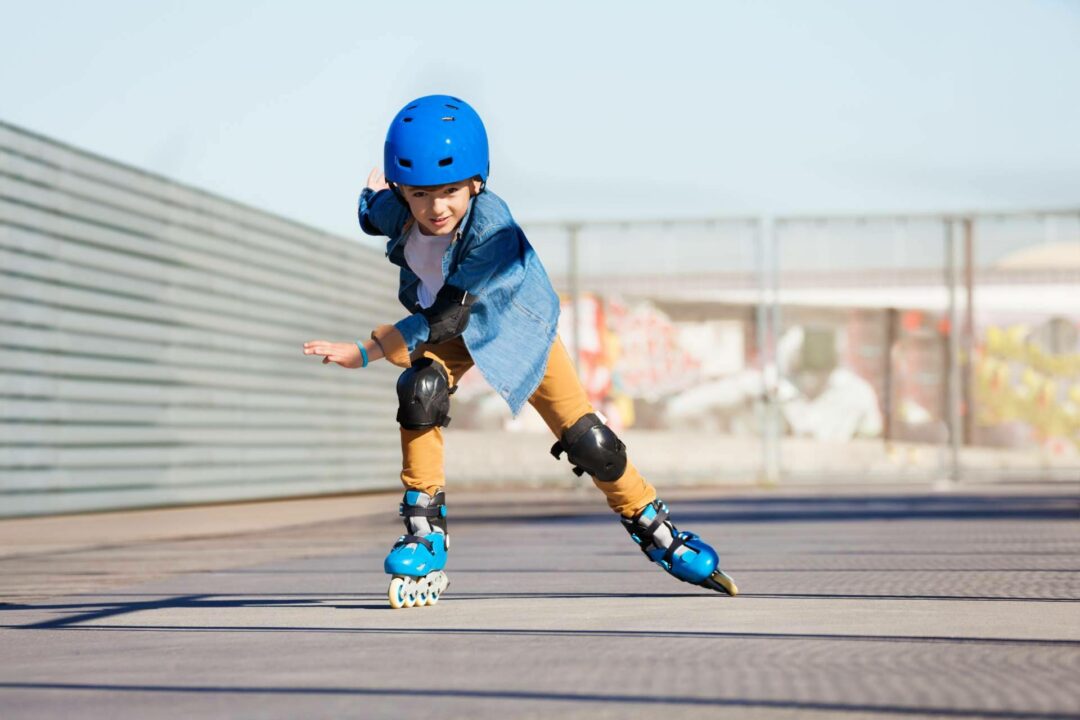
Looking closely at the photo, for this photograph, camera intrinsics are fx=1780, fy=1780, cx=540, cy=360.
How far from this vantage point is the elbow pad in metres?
5.28

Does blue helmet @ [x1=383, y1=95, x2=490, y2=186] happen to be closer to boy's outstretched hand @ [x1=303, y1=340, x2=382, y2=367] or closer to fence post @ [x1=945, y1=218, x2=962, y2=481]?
boy's outstretched hand @ [x1=303, y1=340, x2=382, y2=367]

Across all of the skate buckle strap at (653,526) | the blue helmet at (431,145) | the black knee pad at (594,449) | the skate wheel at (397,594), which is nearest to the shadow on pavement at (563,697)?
the skate wheel at (397,594)

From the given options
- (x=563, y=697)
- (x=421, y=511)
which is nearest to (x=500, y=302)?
(x=421, y=511)

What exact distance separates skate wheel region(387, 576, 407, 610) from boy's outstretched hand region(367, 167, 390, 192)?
127 centimetres

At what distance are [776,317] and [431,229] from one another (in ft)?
44.8

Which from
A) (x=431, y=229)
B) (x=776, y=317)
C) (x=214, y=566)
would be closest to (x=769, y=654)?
(x=431, y=229)

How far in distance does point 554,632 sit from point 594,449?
1.10 metres

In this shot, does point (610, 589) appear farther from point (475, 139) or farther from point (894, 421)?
point (894, 421)

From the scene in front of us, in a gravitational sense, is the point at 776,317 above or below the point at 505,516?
above

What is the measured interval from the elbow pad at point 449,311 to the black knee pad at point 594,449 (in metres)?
0.56

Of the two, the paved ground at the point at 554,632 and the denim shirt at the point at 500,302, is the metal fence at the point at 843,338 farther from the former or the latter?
the denim shirt at the point at 500,302

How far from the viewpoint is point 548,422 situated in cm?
568

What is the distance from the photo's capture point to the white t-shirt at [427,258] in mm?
5480

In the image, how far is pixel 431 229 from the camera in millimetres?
5402
